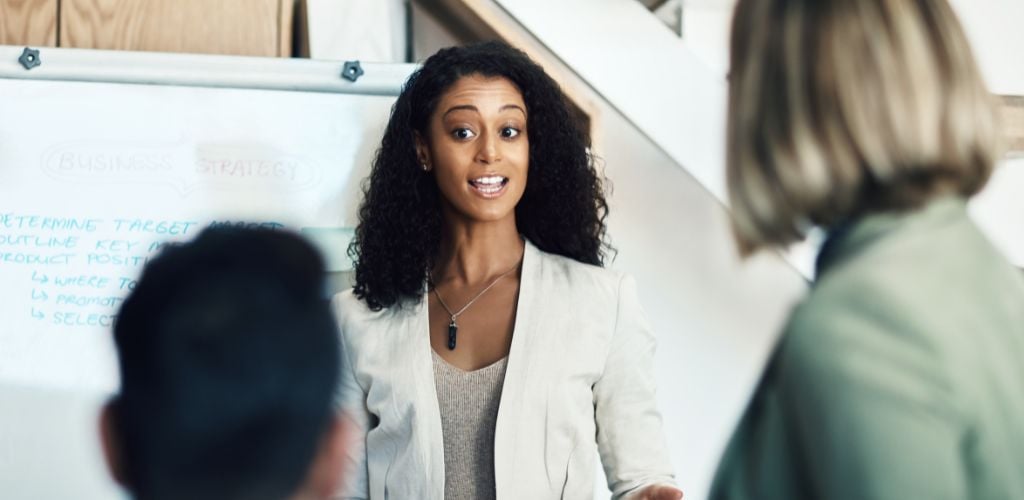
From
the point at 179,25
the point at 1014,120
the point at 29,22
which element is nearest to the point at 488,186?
the point at 179,25

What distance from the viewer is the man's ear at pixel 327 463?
0.74 m

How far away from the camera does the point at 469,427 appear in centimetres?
156

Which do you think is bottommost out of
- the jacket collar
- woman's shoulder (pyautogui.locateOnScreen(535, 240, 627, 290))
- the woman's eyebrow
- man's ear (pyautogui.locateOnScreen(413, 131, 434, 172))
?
woman's shoulder (pyautogui.locateOnScreen(535, 240, 627, 290))

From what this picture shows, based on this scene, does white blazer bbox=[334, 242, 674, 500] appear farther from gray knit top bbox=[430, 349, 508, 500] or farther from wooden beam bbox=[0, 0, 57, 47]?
wooden beam bbox=[0, 0, 57, 47]

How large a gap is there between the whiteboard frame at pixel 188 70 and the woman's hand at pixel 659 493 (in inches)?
37.2

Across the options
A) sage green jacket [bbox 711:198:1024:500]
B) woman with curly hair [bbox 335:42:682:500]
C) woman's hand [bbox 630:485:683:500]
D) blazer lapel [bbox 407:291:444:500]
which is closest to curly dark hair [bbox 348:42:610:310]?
woman with curly hair [bbox 335:42:682:500]

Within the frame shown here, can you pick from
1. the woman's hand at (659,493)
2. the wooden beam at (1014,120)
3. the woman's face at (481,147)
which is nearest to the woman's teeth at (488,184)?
the woman's face at (481,147)

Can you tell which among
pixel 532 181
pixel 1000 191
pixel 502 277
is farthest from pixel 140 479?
pixel 1000 191

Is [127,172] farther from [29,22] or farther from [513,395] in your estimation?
[513,395]

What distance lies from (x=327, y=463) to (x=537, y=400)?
0.81 metres

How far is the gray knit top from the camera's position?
1.55 metres

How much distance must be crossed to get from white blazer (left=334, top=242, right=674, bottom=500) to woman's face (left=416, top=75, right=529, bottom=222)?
132 millimetres

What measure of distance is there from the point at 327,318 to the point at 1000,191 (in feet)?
6.73

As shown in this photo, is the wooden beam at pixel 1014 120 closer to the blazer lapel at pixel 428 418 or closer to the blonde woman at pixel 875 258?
the blazer lapel at pixel 428 418
